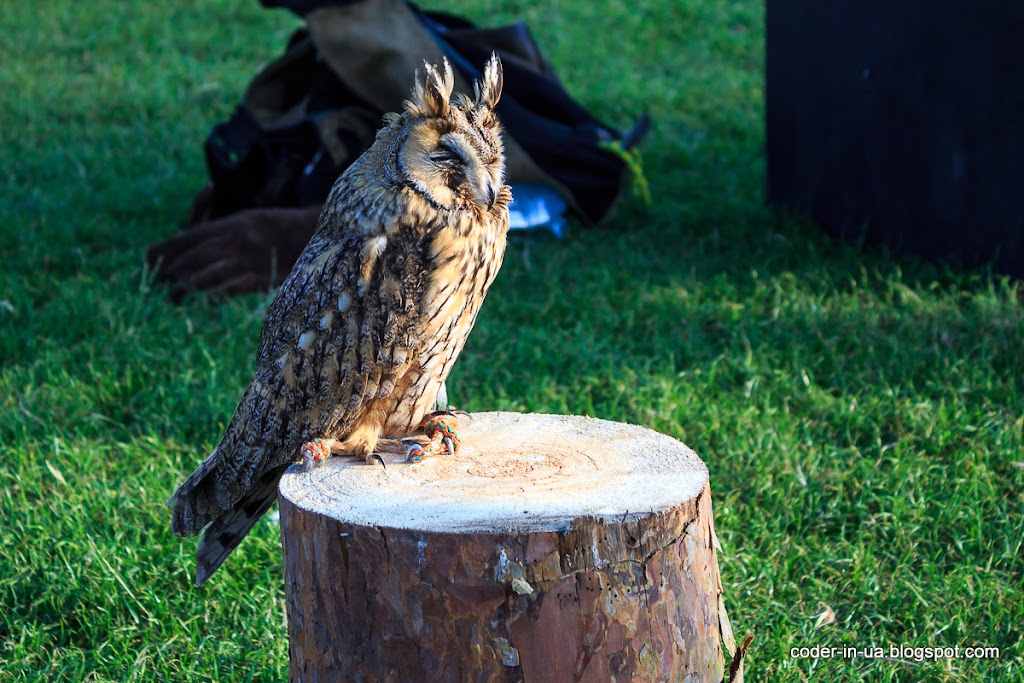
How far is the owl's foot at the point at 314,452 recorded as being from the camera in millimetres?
2178

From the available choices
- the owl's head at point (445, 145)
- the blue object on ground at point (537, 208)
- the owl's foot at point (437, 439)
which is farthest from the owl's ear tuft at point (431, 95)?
the blue object on ground at point (537, 208)

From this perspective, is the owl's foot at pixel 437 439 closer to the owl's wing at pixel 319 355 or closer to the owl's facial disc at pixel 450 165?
the owl's wing at pixel 319 355

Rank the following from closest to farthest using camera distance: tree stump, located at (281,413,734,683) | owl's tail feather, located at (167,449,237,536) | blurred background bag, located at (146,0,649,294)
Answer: tree stump, located at (281,413,734,683), owl's tail feather, located at (167,449,237,536), blurred background bag, located at (146,0,649,294)

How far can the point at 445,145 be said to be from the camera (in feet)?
7.09

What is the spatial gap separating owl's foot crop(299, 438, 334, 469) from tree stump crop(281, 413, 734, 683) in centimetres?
12

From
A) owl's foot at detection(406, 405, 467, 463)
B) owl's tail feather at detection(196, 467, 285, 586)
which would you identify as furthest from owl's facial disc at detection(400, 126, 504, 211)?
owl's tail feather at detection(196, 467, 285, 586)

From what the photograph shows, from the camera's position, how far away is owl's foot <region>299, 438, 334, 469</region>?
2178 mm

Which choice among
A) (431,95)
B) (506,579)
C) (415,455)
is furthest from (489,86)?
(506,579)

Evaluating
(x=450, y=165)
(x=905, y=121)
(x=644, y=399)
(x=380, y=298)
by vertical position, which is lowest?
(x=644, y=399)

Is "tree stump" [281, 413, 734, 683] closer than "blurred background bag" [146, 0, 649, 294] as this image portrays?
Yes

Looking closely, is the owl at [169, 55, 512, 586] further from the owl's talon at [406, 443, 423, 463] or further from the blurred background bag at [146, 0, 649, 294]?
the blurred background bag at [146, 0, 649, 294]

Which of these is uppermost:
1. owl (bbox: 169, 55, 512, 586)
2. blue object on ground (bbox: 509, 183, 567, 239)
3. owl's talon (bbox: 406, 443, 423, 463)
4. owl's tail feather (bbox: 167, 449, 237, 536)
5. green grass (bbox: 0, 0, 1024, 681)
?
owl (bbox: 169, 55, 512, 586)

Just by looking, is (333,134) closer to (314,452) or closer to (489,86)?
(489,86)

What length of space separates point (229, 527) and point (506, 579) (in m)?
0.89
